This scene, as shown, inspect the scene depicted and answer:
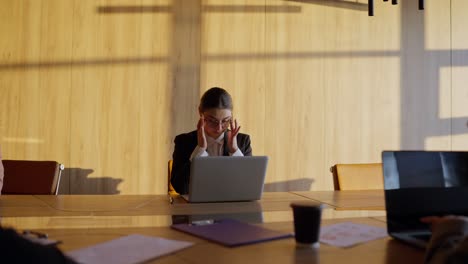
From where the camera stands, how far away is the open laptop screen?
5.17 ft

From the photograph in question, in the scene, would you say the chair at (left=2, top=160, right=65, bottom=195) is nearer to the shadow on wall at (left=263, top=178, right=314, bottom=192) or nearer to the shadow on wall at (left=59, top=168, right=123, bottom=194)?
the shadow on wall at (left=59, top=168, right=123, bottom=194)

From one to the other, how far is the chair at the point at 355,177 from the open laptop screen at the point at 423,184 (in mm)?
1522

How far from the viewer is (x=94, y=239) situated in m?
1.59

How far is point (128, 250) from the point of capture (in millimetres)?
1438

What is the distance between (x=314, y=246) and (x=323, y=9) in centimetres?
383

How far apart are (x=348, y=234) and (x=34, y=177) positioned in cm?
191

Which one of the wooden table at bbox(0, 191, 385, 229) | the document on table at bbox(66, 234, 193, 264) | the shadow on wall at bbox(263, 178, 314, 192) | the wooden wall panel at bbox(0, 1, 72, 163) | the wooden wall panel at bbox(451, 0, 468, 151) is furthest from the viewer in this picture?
the wooden wall panel at bbox(451, 0, 468, 151)

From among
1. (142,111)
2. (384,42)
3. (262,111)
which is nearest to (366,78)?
(384,42)

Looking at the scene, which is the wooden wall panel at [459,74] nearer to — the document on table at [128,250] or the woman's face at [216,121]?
the woman's face at [216,121]

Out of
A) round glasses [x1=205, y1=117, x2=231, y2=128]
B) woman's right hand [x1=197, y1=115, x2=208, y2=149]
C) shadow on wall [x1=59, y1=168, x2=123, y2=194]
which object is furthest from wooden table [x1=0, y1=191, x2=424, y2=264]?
shadow on wall [x1=59, y1=168, x2=123, y2=194]

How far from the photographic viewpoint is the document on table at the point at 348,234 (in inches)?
63.4

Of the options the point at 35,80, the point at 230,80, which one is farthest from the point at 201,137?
the point at 35,80

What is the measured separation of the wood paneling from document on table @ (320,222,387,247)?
2931mm

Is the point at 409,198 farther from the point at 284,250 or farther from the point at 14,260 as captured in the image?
the point at 14,260
